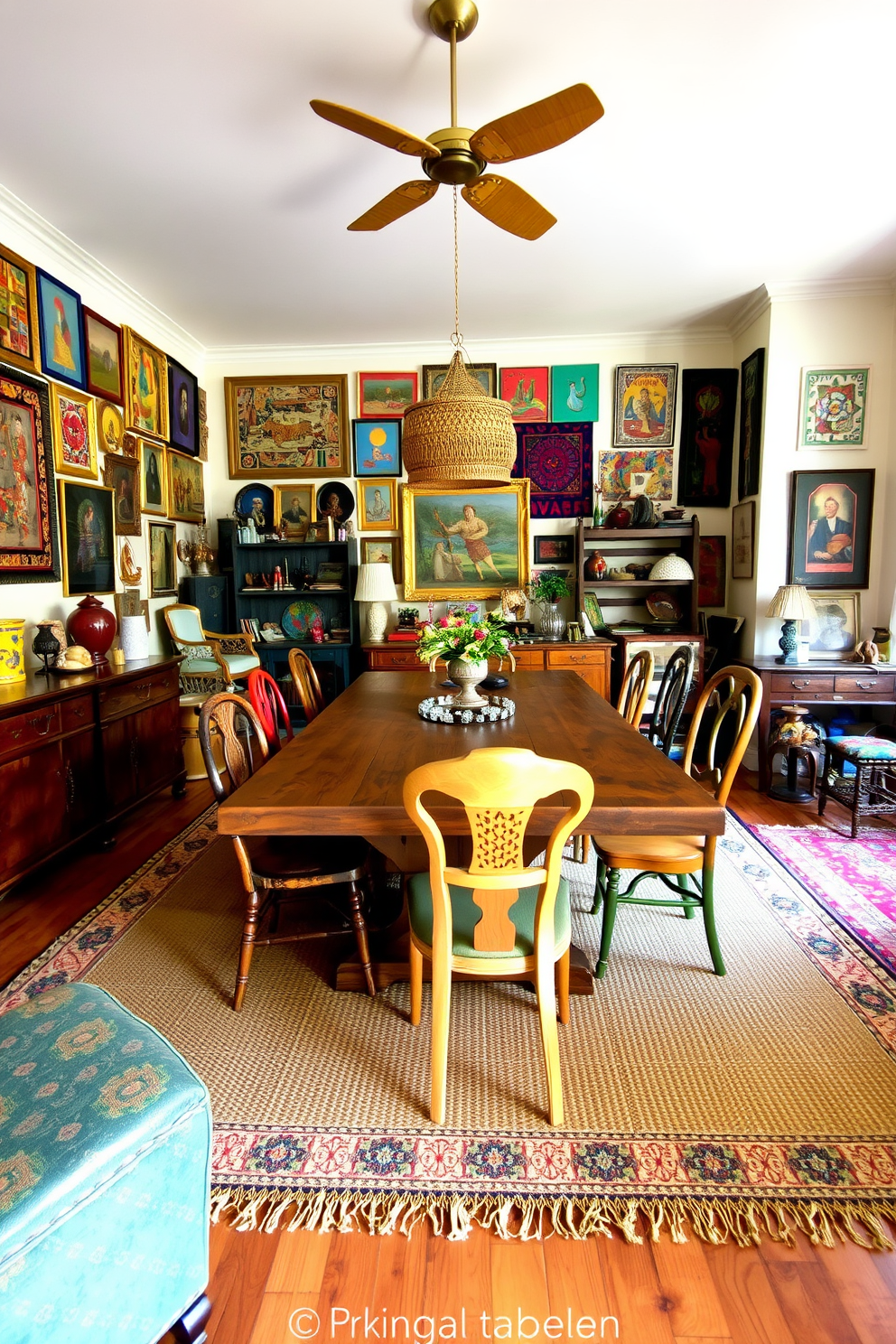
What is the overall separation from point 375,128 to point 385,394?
3.49m

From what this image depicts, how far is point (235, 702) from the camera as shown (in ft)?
7.70

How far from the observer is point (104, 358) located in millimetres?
3998

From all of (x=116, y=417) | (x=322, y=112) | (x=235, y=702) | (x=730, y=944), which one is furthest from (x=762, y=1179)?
(x=116, y=417)

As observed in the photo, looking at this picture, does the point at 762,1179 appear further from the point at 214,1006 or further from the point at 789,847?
the point at 789,847

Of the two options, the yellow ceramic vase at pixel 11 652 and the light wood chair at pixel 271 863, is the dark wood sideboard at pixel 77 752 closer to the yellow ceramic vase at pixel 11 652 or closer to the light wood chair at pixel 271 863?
the yellow ceramic vase at pixel 11 652

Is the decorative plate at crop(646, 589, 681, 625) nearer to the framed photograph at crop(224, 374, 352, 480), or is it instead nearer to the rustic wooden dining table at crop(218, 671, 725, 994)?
the rustic wooden dining table at crop(218, 671, 725, 994)

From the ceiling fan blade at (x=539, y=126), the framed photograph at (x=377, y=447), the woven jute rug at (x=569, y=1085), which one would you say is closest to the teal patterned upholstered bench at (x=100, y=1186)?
the woven jute rug at (x=569, y=1085)

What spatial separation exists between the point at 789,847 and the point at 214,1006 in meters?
2.76

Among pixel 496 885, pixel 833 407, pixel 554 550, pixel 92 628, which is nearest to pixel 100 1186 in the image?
pixel 496 885

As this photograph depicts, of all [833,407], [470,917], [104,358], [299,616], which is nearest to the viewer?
[470,917]

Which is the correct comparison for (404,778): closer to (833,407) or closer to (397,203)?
(397,203)

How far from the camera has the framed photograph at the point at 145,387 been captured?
4.25 meters

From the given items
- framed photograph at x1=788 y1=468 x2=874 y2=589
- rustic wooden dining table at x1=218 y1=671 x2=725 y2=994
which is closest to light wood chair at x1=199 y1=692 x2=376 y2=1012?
rustic wooden dining table at x1=218 y1=671 x2=725 y2=994

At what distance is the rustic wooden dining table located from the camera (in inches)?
67.0
